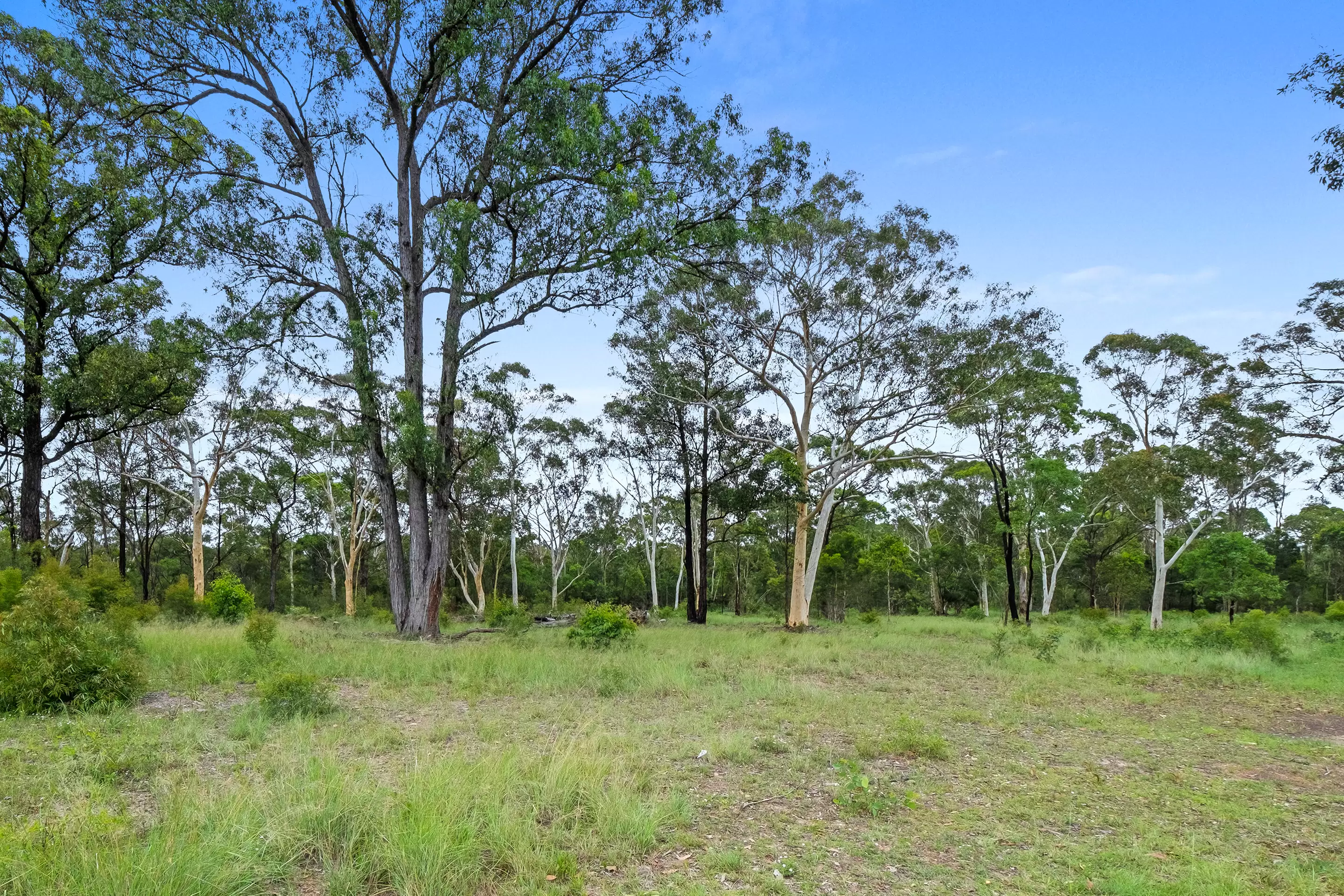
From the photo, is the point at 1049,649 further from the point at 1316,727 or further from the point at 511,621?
the point at 511,621

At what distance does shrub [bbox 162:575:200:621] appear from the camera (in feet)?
57.3

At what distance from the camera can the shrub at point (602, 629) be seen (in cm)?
1288

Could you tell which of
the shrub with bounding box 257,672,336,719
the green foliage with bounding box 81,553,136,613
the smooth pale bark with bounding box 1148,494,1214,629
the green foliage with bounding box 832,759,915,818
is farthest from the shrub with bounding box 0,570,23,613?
the smooth pale bark with bounding box 1148,494,1214,629

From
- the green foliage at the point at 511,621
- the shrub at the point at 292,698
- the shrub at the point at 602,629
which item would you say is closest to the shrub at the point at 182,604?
the green foliage at the point at 511,621

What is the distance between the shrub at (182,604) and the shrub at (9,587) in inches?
285

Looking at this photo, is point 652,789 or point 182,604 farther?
point 182,604

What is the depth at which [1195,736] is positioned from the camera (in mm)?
6918

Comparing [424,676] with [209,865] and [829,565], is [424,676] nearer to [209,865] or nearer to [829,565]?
[209,865]

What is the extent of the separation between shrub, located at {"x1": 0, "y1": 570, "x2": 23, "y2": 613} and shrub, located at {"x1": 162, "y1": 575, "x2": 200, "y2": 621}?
7.24 meters

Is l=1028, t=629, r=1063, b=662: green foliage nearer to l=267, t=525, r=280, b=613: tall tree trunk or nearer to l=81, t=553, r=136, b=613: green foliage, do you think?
l=81, t=553, r=136, b=613: green foliage

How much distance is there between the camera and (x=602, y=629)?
13164mm

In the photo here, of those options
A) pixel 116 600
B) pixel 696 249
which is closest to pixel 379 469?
pixel 116 600

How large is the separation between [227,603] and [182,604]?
1409 mm

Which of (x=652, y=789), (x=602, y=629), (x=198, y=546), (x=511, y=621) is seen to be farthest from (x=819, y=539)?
(x=198, y=546)
